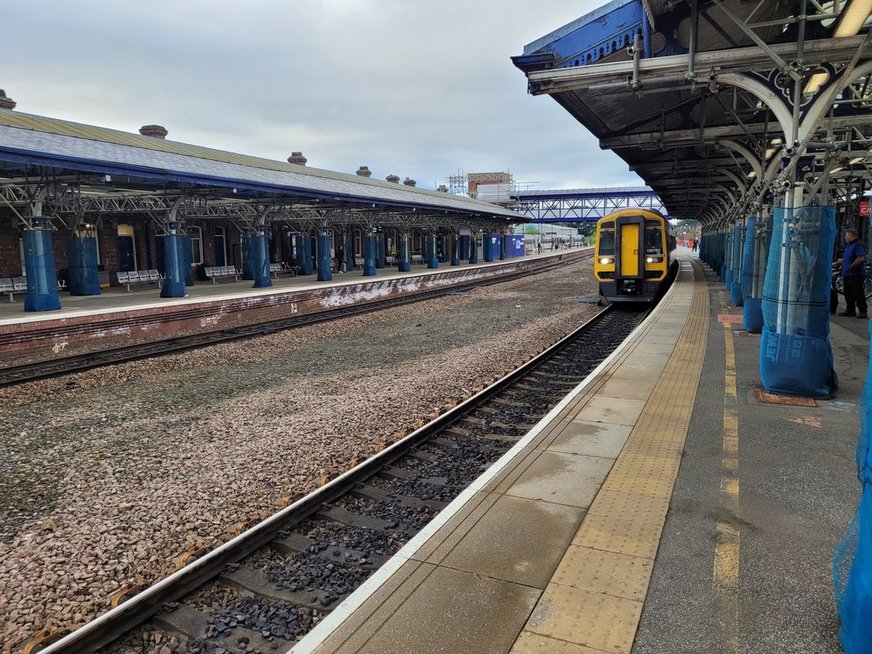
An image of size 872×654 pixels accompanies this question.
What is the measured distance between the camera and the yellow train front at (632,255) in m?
17.7

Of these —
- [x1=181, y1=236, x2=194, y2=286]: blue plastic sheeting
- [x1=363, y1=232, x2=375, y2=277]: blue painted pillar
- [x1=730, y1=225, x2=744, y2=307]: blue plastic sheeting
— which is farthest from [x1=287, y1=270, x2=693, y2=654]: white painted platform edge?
[x1=363, y1=232, x2=375, y2=277]: blue painted pillar

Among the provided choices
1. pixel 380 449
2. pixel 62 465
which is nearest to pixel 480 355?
pixel 380 449

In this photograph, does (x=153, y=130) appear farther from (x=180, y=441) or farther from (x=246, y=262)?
(x=180, y=441)

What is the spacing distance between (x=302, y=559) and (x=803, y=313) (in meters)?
6.38

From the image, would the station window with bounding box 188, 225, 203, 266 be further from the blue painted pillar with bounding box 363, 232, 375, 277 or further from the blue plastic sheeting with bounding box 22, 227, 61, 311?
the blue plastic sheeting with bounding box 22, 227, 61, 311

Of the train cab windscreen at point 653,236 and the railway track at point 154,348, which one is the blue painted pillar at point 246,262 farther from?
the train cab windscreen at point 653,236

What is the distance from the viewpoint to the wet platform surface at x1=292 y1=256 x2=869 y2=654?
9.19ft

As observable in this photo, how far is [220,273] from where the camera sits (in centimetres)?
2844

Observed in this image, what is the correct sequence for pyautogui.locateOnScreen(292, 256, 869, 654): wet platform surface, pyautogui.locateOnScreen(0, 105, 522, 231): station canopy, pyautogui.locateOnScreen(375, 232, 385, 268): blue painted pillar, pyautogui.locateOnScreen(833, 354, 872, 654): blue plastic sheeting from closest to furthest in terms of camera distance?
pyautogui.locateOnScreen(833, 354, 872, 654): blue plastic sheeting, pyautogui.locateOnScreen(292, 256, 869, 654): wet platform surface, pyautogui.locateOnScreen(0, 105, 522, 231): station canopy, pyautogui.locateOnScreen(375, 232, 385, 268): blue painted pillar

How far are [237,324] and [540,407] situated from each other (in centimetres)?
1166

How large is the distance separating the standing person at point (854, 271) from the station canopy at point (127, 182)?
16.4 metres

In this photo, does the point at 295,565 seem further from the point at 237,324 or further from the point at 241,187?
the point at 241,187

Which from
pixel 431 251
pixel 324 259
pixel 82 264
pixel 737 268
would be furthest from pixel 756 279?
pixel 431 251

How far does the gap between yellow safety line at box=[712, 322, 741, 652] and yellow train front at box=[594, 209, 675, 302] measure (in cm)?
1245
